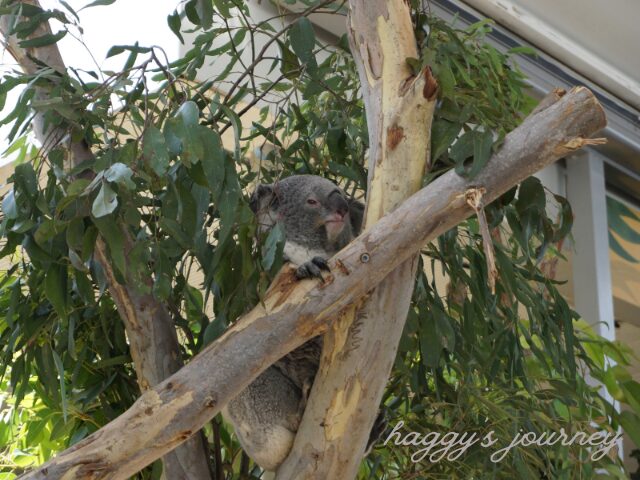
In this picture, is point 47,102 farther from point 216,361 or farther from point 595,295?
point 595,295

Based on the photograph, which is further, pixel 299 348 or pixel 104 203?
pixel 299 348

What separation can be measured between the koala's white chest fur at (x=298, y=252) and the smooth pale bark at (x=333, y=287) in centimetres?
50

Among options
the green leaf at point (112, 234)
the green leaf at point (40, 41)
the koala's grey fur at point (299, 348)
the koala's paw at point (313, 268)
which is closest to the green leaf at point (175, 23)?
the green leaf at point (40, 41)

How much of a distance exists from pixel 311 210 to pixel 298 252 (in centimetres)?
11

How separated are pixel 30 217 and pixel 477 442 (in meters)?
1.03

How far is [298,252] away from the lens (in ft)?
6.36

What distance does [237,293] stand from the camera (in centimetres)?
149

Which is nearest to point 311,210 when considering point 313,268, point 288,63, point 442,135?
point 288,63

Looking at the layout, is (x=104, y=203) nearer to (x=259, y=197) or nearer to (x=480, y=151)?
(x=480, y=151)

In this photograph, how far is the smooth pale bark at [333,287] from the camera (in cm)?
131

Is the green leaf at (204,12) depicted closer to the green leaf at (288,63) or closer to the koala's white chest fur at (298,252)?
the green leaf at (288,63)

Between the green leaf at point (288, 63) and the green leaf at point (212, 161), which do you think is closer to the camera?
the green leaf at point (212, 161)

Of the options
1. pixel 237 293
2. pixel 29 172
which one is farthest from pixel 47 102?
pixel 237 293

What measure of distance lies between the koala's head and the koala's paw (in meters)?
0.56
